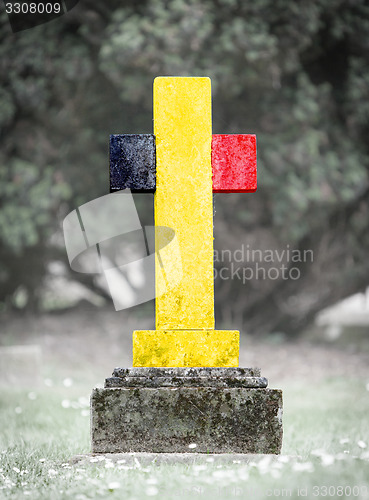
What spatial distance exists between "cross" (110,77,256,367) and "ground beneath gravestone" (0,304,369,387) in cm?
419

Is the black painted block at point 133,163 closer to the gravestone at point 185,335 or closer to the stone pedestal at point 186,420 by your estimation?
the gravestone at point 185,335

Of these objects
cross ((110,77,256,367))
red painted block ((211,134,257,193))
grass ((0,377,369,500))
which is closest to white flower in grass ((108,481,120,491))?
grass ((0,377,369,500))

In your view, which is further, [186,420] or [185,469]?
[186,420]

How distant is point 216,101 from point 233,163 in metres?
5.20

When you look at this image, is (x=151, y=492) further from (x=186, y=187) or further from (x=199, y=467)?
(x=186, y=187)

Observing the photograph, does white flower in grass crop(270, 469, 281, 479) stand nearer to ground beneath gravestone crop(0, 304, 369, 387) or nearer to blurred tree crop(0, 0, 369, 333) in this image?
ground beneath gravestone crop(0, 304, 369, 387)

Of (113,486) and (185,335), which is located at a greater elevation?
(185,335)

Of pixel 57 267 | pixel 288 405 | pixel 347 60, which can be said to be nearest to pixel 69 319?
pixel 57 267

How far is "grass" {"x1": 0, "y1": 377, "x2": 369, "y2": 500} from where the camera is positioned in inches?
95.6

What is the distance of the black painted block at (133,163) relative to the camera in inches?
→ 134

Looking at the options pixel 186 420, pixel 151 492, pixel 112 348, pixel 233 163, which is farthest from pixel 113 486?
pixel 112 348

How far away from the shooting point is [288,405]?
225 inches

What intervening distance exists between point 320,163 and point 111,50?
334 centimetres

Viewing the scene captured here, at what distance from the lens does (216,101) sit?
8.42m
